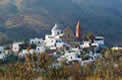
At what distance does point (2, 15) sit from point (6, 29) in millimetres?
26216

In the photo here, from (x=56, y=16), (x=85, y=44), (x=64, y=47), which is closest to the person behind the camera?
(x=64, y=47)

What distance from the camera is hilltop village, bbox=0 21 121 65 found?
41.6 m

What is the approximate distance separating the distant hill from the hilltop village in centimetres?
2245

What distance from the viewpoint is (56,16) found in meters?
119

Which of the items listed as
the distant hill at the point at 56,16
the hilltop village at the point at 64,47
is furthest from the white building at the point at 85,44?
the distant hill at the point at 56,16

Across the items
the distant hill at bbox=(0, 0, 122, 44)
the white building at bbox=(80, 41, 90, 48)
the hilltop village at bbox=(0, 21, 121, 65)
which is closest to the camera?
the hilltop village at bbox=(0, 21, 121, 65)

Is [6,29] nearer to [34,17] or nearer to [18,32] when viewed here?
[18,32]

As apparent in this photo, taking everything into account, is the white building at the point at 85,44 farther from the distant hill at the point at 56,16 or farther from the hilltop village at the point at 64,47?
the distant hill at the point at 56,16

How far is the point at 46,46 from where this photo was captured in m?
48.2

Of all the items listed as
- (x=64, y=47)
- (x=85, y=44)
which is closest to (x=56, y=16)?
(x=85, y=44)

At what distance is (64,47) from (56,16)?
73382 mm

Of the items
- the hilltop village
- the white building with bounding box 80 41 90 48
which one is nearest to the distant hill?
the hilltop village

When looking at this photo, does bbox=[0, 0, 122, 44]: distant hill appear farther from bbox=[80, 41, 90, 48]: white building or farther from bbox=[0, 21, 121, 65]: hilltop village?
bbox=[80, 41, 90, 48]: white building

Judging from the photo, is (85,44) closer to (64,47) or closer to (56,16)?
(64,47)
